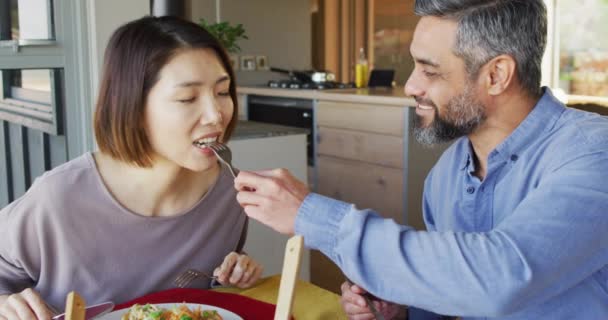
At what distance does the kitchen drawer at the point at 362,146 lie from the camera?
3676 millimetres

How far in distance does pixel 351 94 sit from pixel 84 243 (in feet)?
9.04

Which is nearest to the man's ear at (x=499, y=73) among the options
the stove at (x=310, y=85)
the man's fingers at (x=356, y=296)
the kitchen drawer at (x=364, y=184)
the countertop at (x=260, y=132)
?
the man's fingers at (x=356, y=296)

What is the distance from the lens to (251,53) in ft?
16.6

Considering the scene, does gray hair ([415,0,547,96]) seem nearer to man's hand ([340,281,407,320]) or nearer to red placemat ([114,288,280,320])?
man's hand ([340,281,407,320])

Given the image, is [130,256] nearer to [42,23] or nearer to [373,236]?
[373,236]

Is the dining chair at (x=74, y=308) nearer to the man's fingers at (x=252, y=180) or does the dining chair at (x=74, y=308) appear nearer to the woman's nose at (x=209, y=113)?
the man's fingers at (x=252, y=180)

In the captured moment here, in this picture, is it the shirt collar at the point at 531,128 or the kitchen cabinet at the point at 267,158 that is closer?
the shirt collar at the point at 531,128

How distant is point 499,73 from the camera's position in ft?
3.90

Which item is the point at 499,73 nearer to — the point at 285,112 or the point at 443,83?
the point at 443,83

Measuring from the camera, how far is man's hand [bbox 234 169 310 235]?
959 mm

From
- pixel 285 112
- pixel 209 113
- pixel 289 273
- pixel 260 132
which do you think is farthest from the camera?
pixel 285 112

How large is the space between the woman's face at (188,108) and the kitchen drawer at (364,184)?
2.43 metres

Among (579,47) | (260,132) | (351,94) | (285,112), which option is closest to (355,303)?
(260,132)

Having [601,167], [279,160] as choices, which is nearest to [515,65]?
[601,167]
